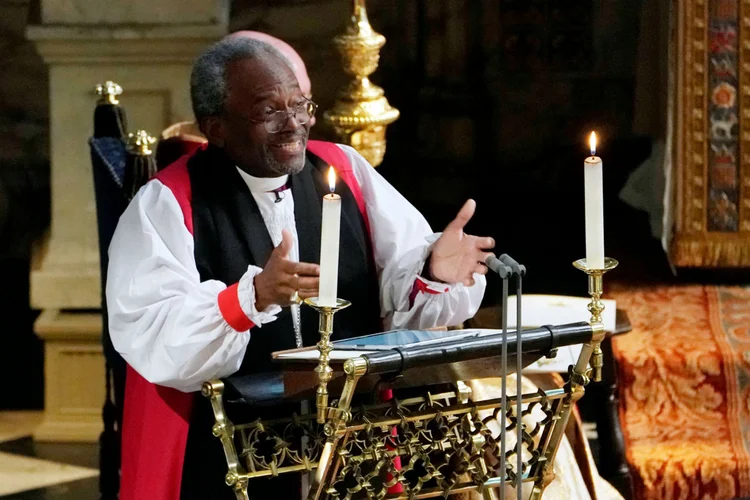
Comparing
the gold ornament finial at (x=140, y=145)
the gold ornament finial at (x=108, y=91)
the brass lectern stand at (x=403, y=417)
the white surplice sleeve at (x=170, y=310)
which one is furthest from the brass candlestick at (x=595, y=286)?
the gold ornament finial at (x=108, y=91)

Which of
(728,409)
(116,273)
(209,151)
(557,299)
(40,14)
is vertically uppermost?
(40,14)

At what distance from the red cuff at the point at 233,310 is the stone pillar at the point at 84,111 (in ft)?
8.61

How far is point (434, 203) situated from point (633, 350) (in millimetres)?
2681

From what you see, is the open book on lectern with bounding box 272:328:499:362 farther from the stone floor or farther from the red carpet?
the stone floor

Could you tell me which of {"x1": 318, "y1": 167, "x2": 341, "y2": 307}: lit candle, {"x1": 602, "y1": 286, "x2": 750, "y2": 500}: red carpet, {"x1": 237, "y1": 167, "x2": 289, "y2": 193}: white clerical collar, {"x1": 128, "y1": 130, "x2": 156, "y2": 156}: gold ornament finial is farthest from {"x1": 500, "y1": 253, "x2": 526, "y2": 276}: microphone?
{"x1": 602, "y1": 286, "x2": 750, "y2": 500}: red carpet

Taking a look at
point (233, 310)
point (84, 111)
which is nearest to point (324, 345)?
point (233, 310)

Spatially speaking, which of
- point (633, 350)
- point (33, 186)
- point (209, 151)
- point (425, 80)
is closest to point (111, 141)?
point (209, 151)

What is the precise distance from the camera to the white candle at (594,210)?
269cm

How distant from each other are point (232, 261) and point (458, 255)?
545 mm

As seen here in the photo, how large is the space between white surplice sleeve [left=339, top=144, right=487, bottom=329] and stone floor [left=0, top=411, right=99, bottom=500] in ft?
6.76

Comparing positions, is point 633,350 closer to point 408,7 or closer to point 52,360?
point 52,360

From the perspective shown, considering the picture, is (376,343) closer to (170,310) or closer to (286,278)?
(286,278)

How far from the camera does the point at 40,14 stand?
5.48 meters

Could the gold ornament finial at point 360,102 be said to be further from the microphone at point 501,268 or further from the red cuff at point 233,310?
the microphone at point 501,268
